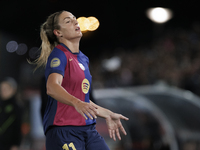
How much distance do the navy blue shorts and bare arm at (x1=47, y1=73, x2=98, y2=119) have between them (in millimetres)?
379

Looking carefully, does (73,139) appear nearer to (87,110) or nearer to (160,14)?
(87,110)

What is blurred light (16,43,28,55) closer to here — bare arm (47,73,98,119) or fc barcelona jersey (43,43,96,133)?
fc barcelona jersey (43,43,96,133)

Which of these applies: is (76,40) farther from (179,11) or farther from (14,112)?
(179,11)

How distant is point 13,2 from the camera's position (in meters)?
10.3

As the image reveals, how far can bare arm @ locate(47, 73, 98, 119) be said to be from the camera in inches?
95.7

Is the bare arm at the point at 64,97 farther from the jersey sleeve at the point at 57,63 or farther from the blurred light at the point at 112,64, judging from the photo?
the blurred light at the point at 112,64

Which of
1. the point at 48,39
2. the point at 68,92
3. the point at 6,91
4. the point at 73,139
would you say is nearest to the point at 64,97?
the point at 68,92

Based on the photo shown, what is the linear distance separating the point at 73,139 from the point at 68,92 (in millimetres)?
378

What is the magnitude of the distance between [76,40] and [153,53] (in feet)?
27.3

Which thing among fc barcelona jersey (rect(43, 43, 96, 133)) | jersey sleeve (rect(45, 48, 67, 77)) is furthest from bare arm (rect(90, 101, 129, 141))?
jersey sleeve (rect(45, 48, 67, 77))

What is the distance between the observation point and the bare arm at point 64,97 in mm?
2430

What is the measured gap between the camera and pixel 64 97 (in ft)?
8.35

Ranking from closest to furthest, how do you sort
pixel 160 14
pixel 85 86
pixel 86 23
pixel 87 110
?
pixel 87 110
pixel 85 86
pixel 86 23
pixel 160 14

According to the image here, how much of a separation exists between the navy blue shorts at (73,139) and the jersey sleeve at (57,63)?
0.46 meters
